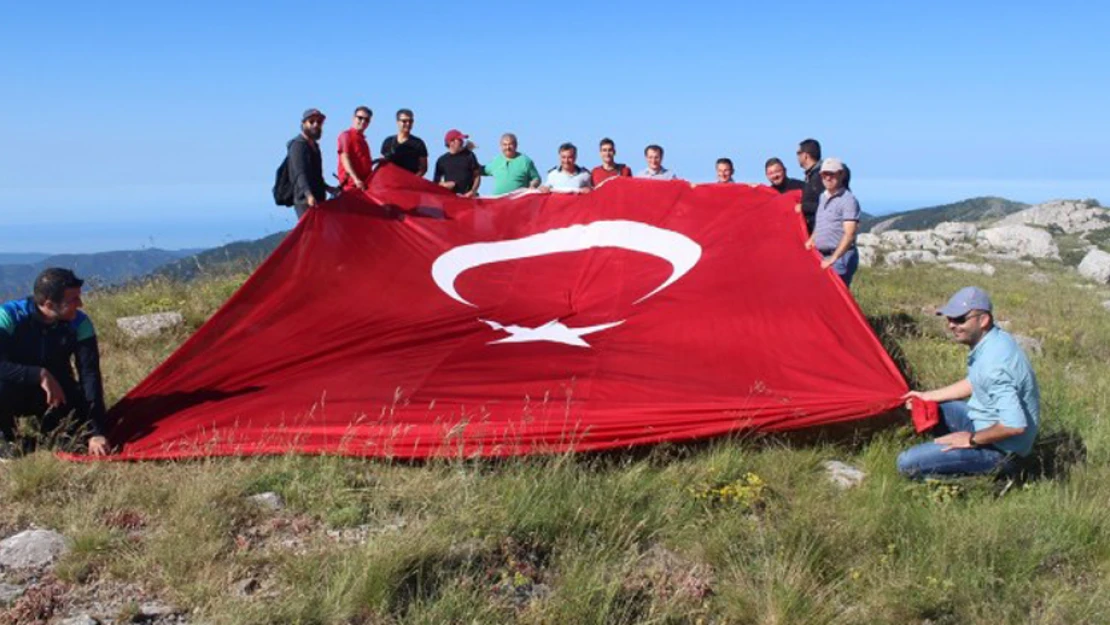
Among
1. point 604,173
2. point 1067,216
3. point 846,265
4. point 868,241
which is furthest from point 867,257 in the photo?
point 1067,216

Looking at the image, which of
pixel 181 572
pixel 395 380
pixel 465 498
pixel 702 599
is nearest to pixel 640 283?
pixel 395 380

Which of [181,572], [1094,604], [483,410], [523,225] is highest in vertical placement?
[523,225]

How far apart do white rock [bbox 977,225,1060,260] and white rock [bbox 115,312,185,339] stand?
2409 cm

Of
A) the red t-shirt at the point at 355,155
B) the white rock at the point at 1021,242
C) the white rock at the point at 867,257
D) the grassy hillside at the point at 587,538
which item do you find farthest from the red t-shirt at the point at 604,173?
the white rock at the point at 1021,242

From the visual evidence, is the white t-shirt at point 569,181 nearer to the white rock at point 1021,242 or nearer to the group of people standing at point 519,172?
the group of people standing at point 519,172

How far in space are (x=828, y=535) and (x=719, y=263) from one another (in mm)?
4157

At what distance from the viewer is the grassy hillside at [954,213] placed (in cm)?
5262

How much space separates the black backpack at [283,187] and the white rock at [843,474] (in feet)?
20.5

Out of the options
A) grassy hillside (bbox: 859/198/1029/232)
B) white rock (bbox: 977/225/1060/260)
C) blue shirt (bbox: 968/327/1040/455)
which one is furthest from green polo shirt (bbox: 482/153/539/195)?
grassy hillside (bbox: 859/198/1029/232)

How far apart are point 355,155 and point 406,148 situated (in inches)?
27.8

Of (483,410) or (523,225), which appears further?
(523,225)

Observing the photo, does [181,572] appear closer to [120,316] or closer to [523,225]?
[523,225]

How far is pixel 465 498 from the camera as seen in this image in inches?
204

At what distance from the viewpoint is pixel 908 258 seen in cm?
2108
